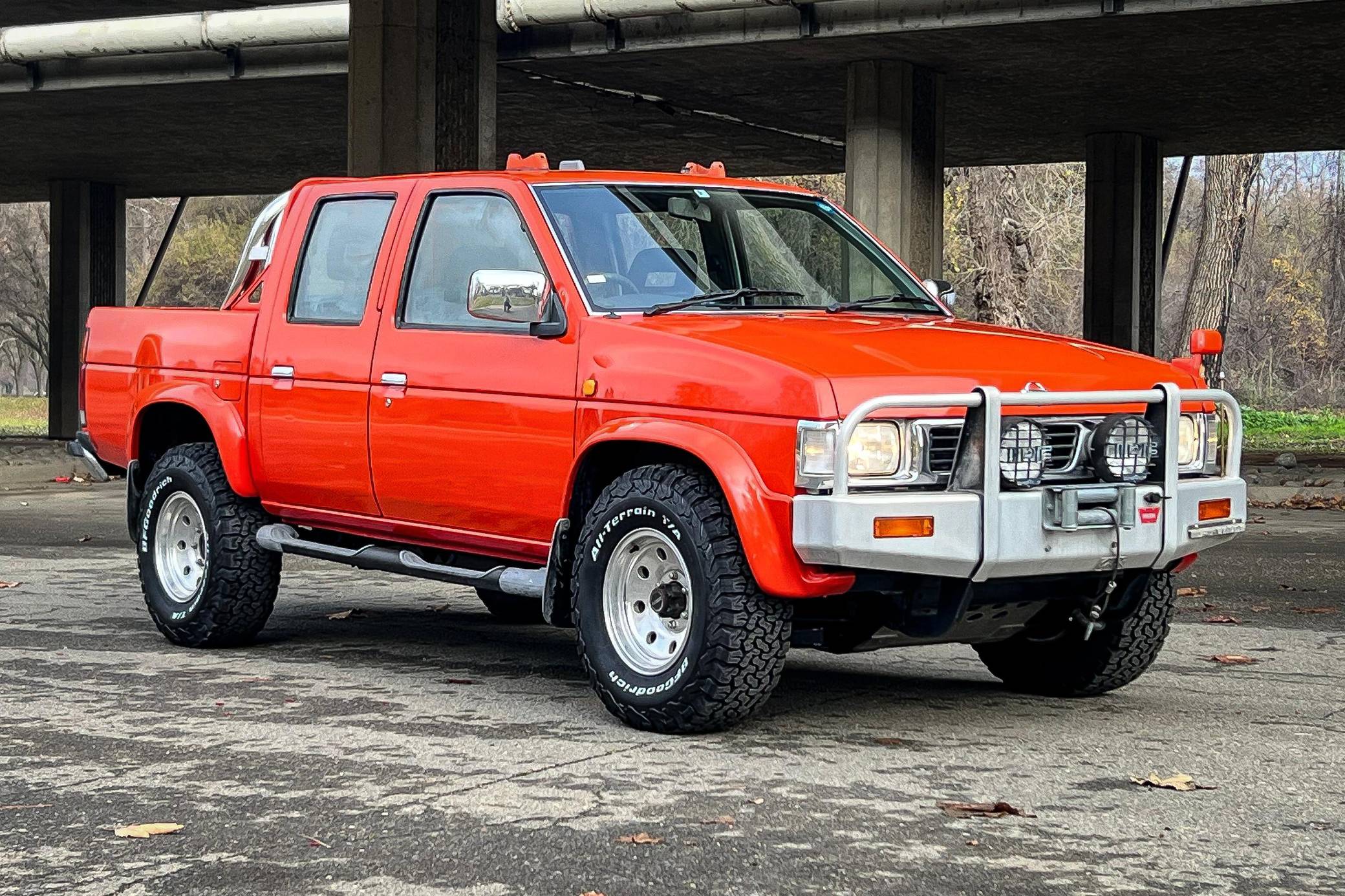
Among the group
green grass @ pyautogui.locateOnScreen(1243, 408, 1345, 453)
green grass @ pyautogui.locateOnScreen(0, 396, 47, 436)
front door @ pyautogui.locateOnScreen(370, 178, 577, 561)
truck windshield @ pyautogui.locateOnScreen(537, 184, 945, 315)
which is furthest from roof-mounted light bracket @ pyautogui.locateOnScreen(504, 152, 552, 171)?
green grass @ pyautogui.locateOnScreen(0, 396, 47, 436)

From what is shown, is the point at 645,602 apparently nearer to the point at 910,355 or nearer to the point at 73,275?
the point at 910,355

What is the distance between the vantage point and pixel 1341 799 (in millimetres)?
5578

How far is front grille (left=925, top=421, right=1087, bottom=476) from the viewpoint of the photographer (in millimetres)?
6223

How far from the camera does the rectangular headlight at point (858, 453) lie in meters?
6.07

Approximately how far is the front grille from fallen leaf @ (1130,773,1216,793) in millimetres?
1129

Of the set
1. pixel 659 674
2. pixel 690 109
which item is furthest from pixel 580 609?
pixel 690 109

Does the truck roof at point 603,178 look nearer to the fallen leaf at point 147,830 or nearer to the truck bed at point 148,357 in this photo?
the truck bed at point 148,357

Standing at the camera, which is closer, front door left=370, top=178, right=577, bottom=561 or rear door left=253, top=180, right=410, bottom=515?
front door left=370, top=178, right=577, bottom=561

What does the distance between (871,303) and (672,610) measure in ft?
5.81

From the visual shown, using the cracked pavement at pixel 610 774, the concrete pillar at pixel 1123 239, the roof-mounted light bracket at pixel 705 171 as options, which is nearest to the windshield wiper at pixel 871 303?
the roof-mounted light bracket at pixel 705 171

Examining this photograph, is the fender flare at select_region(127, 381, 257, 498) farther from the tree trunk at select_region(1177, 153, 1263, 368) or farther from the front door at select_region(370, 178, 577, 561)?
the tree trunk at select_region(1177, 153, 1263, 368)

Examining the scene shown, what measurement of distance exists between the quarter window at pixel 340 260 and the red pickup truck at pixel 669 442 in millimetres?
16

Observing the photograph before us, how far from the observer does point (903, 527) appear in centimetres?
604

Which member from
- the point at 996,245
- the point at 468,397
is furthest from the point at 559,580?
the point at 996,245
